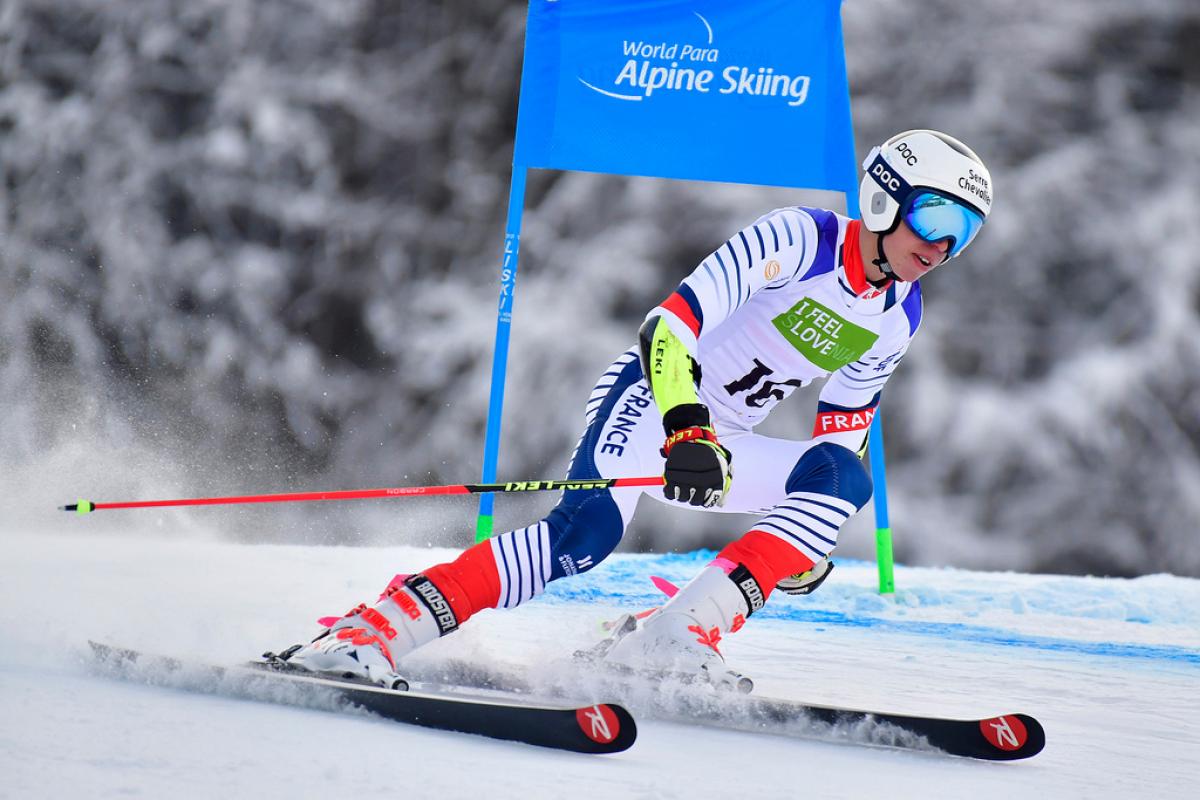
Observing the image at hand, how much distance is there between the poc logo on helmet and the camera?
2230 millimetres

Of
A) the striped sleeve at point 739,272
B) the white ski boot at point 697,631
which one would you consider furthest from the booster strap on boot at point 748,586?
the striped sleeve at point 739,272

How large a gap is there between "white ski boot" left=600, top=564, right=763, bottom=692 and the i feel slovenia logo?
1888 mm

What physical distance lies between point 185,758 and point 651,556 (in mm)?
4018

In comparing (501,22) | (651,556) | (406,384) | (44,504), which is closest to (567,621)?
(651,556)

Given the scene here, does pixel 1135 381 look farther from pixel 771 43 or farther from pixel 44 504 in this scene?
pixel 44 504

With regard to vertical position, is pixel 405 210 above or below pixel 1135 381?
above

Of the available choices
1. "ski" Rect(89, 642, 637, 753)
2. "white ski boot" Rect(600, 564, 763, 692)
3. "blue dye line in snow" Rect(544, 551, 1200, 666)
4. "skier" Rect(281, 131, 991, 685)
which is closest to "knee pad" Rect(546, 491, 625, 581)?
"skier" Rect(281, 131, 991, 685)

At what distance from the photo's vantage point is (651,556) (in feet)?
17.5

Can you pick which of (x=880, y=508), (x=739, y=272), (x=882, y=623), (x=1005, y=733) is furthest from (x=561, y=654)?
(x=880, y=508)

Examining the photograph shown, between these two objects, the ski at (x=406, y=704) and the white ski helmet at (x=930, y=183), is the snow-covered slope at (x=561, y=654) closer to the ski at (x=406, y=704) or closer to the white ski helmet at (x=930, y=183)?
the ski at (x=406, y=704)

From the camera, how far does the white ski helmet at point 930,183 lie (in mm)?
2203

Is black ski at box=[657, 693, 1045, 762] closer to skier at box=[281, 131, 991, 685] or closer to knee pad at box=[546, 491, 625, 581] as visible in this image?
skier at box=[281, 131, 991, 685]

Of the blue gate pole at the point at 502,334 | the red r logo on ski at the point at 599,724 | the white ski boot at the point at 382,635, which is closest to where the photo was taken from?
the red r logo on ski at the point at 599,724

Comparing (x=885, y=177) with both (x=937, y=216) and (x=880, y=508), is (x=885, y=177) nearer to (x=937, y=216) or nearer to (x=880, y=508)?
(x=937, y=216)
